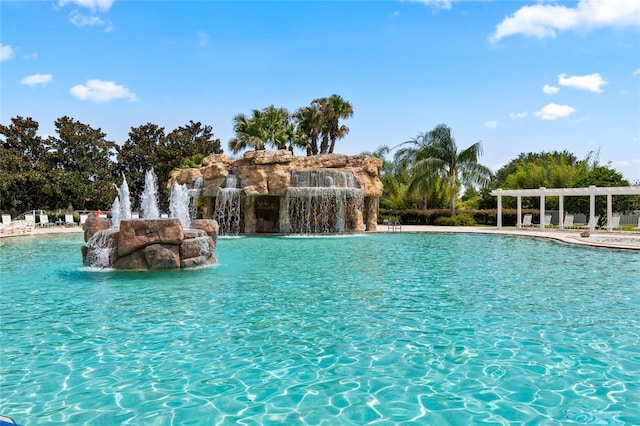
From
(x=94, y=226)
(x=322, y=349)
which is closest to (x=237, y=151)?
(x=94, y=226)

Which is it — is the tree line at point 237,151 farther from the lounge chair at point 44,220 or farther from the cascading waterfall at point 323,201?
the cascading waterfall at point 323,201

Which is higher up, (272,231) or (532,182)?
(532,182)

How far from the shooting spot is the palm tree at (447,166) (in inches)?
1318

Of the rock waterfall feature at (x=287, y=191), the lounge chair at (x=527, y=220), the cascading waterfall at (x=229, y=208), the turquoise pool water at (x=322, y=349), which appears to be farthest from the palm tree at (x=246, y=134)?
the turquoise pool water at (x=322, y=349)

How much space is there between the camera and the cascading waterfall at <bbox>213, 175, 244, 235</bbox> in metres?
25.0

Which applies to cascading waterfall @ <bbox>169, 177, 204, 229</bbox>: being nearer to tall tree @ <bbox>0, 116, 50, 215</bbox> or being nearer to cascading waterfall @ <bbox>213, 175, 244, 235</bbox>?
cascading waterfall @ <bbox>213, 175, 244, 235</bbox>

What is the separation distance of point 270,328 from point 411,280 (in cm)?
447

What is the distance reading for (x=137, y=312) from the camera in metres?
7.15

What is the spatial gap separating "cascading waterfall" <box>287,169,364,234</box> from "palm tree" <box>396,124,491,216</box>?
9026 mm

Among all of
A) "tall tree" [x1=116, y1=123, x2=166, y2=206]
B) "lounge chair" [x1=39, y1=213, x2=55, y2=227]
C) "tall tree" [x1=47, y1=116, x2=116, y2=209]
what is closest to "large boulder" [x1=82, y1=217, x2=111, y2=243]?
"lounge chair" [x1=39, y1=213, x2=55, y2=227]

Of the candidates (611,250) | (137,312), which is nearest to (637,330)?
(137,312)

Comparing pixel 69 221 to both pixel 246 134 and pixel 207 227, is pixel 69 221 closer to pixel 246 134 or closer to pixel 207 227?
pixel 246 134

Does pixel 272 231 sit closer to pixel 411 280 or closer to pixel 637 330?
pixel 411 280

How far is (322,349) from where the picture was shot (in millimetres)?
5398
